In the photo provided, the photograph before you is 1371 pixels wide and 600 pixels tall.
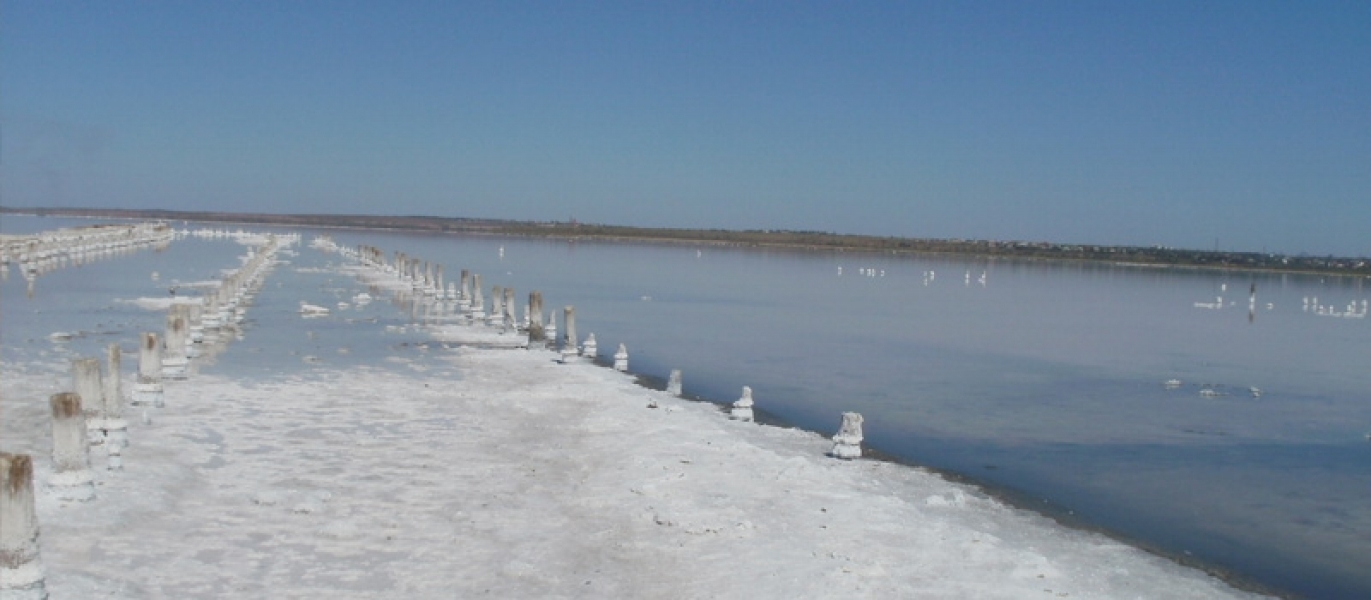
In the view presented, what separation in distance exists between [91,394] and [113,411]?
27cm

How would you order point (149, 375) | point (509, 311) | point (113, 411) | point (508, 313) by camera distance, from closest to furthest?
point (113, 411) → point (149, 375) → point (509, 311) → point (508, 313)

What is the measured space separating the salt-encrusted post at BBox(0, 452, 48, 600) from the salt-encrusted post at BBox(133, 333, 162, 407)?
6.62 m

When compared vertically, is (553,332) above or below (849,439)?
below

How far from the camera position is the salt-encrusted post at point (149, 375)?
42.5 ft

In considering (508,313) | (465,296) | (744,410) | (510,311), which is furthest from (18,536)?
(465,296)

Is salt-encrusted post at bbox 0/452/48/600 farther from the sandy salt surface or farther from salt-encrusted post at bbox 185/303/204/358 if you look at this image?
salt-encrusted post at bbox 185/303/204/358

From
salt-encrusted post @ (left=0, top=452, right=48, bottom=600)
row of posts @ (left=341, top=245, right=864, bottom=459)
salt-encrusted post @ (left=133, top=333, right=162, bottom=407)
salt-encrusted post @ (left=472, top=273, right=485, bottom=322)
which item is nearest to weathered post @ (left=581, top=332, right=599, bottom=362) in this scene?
row of posts @ (left=341, top=245, right=864, bottom=459)

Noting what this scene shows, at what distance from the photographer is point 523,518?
360 inches

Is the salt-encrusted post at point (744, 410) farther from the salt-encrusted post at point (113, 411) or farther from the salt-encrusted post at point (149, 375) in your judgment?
the salt-encrusted post at point (113, 411)

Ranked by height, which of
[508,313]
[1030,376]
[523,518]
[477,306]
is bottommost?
[1030,376]

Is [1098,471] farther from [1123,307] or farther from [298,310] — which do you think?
[1123,307]

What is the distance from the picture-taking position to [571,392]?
15.8 metres

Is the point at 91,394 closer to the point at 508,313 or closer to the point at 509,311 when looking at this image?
the point at 509,311

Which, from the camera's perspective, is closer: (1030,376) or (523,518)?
(523,518)
